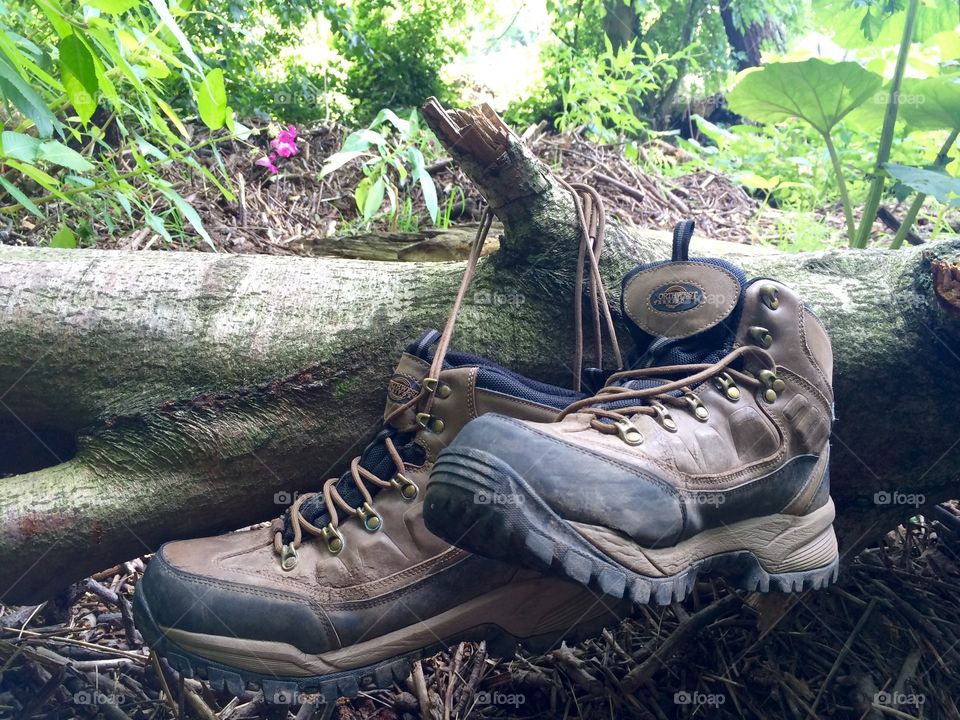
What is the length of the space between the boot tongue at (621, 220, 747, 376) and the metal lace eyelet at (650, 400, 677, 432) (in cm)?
13

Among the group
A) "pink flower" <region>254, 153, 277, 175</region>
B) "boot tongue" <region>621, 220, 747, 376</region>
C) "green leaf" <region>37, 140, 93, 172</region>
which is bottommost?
"boot tongue" <region>621, 220, 747, 376</region>

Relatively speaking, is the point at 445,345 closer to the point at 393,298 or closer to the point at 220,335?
the point at 393,298

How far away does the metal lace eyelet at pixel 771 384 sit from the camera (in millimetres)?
1265

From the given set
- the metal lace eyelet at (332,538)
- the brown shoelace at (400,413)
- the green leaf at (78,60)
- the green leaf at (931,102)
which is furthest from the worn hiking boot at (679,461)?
the green leaf at (931,102)

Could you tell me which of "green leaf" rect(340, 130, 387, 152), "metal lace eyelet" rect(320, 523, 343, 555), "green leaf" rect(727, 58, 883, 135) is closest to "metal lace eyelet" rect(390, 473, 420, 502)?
"metal lace eyelet" rect(320, 523, 343, 555)

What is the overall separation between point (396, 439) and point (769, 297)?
2.36ft

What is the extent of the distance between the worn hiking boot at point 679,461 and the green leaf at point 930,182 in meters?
0.99

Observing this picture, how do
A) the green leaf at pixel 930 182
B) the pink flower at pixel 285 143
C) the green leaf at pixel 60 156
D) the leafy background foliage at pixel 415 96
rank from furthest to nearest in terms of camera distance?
the pink flower at pixel 285 143 → the green leaf at pixel 930 182 → the leafy background foliage at pixel 415 96 → the green leaf at pixel 60 156

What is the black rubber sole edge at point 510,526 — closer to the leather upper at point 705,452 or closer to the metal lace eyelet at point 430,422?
the leather upper at point 705,452

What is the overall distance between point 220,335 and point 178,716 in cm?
76

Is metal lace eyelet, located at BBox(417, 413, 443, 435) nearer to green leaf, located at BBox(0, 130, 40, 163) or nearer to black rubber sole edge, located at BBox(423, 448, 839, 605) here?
black rubber sole edge, located at BBox(423, 448, 839, 605)

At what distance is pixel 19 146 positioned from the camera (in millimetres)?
1544

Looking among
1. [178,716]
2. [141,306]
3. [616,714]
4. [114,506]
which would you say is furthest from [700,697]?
[141,306]

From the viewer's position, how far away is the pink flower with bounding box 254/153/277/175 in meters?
3.50
